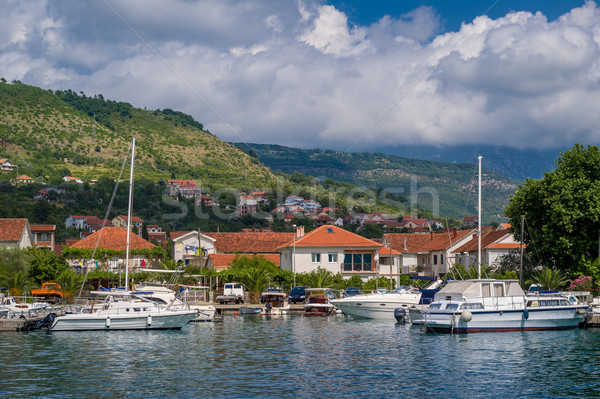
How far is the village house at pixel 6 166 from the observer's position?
626 ft

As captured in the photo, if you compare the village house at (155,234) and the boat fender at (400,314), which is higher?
the village house at (155,234)

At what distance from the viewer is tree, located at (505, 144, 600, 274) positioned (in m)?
56.6

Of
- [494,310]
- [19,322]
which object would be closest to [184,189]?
[19,322]

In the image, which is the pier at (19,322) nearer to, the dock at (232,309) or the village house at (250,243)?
the dock at (232,309)

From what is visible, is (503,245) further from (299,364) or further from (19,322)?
(299,364)

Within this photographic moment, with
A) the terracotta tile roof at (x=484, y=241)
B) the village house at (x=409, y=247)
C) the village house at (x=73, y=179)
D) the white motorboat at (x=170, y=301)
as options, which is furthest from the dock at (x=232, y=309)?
the village house at (x=73, y=179)

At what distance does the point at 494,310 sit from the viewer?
43875 millimetres

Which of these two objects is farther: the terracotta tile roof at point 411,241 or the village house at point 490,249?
the terracotta tile roof at point 411,241

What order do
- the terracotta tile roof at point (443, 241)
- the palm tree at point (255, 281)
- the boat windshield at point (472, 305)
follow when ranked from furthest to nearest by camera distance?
the terracotta tile roof at point (443, 241), the palm tree at point (255, 281), the boat windshield at point (472, 305)

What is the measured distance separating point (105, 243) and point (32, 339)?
2264 inches

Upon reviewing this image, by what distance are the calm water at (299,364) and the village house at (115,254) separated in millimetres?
40381

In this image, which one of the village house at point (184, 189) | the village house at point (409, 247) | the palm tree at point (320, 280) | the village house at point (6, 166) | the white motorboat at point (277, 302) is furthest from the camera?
the village house at point (6, 166)

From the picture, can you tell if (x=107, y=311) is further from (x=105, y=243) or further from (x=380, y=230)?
(x=380, y=230)

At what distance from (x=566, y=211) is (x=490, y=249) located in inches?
1217
